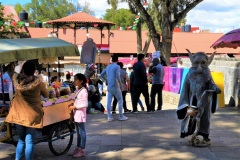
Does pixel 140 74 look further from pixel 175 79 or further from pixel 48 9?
pixel 48 9

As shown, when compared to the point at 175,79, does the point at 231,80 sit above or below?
above

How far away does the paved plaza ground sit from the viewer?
5.82 metres

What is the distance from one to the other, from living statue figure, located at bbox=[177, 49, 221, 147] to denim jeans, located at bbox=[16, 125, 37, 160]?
2.77 m

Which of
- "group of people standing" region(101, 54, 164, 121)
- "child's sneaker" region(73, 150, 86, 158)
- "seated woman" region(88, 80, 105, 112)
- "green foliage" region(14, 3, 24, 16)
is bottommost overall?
"child's sneaker" region(73, 150, 86, 158)

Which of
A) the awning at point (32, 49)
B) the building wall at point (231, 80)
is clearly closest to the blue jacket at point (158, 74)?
the building wall at point (231, 80)

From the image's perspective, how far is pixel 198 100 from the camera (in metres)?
6.16

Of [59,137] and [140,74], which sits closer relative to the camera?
[59,137]

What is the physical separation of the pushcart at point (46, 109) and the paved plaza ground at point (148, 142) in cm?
38

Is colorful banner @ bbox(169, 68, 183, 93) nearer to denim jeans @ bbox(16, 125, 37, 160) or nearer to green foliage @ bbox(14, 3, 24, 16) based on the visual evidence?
denim jeans @ bbox(16, 125, 37, 160)

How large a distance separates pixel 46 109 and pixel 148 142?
2306mm

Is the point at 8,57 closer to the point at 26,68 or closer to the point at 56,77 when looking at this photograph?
the point at 26,68

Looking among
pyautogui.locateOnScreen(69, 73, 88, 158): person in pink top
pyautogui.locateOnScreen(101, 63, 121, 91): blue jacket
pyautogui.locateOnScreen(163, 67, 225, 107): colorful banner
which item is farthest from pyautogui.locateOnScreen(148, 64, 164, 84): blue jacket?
pyautogui.locateOnScreen(69, 73, 88, 158): person in pink top

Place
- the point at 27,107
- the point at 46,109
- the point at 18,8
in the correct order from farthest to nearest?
the point at 18,8 < the point at 46,109 < the point at 27,107

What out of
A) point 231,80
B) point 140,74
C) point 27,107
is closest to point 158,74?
point 140,74
